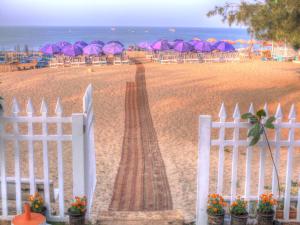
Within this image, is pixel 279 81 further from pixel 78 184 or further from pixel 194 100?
pixel 78 184

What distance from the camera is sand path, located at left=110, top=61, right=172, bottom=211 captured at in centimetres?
615

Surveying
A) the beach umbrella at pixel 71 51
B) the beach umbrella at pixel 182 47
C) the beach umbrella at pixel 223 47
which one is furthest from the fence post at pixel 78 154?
the beach umbrella at pixel 223 47

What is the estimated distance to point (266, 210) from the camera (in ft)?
15.4

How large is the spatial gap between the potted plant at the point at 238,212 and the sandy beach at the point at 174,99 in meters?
0.87

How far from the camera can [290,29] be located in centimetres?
1038

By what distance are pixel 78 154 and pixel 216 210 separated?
170 cm

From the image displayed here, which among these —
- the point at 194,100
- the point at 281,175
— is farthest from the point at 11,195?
the point at 194,100

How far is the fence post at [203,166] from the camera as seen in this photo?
179 inches

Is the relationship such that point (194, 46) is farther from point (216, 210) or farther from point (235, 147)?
point (216, 210)

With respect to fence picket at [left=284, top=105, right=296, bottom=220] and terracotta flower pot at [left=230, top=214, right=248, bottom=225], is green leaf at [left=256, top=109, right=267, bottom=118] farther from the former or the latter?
terracotta flower pot at [left=230, top=214, right=248, bottom=225]

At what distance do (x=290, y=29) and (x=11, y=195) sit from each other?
812cm

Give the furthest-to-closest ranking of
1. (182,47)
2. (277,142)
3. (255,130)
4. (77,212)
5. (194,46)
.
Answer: (194,46), (182,47), (277,142), (77,212), (255,130)

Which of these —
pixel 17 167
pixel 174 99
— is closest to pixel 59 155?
pixel 17 167

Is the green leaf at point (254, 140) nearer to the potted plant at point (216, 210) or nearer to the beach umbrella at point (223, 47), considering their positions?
the potted plant at point (216, 210)
